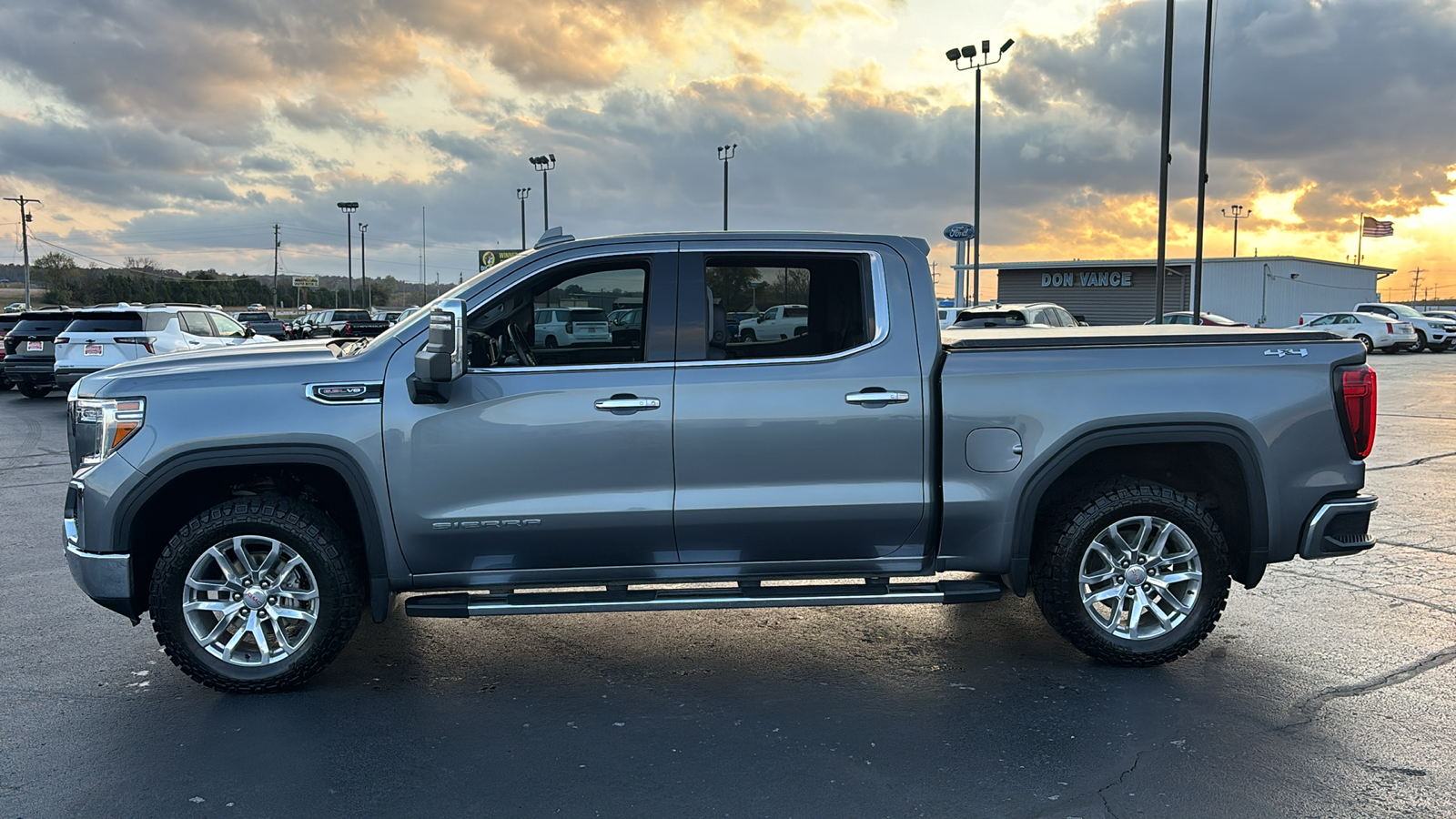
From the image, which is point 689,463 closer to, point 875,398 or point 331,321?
point 875,398

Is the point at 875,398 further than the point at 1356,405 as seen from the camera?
No

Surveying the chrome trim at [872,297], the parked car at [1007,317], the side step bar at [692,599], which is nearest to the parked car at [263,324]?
the parked car at [1007,317]

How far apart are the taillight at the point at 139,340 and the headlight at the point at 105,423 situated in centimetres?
1411

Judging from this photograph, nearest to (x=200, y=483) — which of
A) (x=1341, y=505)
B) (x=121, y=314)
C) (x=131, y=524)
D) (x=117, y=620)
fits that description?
(x=131, y=524)

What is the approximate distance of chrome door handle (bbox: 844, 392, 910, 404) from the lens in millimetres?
4457

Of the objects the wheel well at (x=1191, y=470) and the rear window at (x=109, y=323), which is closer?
the wheel well at (x=1191, y=470)

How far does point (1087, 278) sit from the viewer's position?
2522 inches

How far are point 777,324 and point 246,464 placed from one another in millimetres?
2462

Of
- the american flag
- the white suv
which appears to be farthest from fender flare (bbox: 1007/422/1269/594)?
the american flag

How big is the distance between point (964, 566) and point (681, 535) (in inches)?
52.0

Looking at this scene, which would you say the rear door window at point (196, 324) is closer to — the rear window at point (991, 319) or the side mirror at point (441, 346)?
the rear window at point (991, 319)

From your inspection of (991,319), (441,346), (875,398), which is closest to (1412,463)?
(875,398)

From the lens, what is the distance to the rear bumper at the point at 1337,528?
15.2ft

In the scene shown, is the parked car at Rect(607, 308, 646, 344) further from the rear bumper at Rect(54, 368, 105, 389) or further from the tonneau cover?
the rear bumper at Rect(54, 368, 105, 389)
